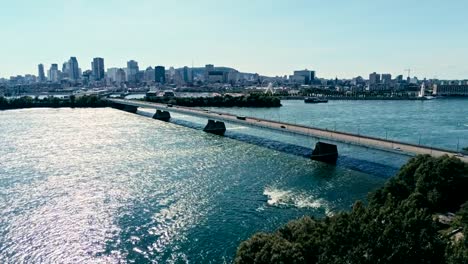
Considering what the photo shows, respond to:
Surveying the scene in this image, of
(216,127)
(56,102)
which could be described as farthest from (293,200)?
(56,102)

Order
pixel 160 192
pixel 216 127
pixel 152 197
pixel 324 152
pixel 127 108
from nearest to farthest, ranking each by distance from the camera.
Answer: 1. pixel 152 197
2. pixel 160 192
3. pixel 324 152
4. pixel 216 127
5. pixel 127 108

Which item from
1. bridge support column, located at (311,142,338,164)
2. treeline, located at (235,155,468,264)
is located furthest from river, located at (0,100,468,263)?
treeline, located at (235,155,468,264)

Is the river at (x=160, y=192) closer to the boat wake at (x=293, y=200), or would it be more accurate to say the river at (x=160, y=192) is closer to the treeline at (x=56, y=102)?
the boat wake at (x=293, y=200)

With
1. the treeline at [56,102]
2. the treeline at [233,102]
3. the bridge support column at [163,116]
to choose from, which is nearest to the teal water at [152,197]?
the bridge support column at [163,116]

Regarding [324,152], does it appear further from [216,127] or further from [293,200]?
[216,127]

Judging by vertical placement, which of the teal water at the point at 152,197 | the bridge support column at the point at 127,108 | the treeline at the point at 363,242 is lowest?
the teal water at the point at 152,197

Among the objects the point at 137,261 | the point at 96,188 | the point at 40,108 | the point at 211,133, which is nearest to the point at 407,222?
the point at 137,261
